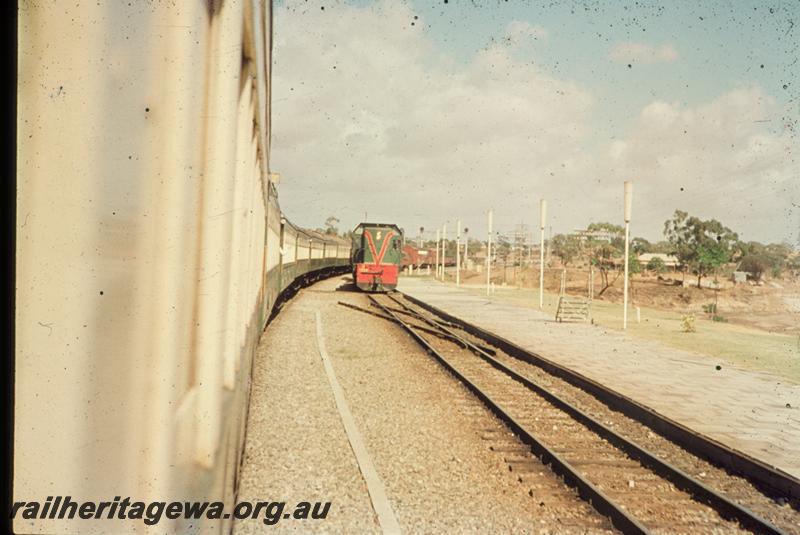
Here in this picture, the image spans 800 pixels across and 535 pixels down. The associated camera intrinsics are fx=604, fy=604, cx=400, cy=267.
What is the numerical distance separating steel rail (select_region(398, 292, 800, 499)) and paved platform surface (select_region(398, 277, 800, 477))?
199 mm

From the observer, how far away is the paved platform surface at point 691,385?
6031 millimetres

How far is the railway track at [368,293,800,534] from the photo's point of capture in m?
4.24

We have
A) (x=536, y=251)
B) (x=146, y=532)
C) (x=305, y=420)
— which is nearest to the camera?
(x=146, y=532)

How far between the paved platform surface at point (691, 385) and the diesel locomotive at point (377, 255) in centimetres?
1090

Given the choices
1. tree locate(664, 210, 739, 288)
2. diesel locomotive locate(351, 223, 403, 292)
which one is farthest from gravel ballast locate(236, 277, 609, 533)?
tree locate(664, 210, 739, 288)

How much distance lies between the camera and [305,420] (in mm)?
6484

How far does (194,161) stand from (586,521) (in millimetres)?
3975

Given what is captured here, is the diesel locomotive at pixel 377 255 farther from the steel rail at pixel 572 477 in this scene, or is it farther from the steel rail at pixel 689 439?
the steel rail at pixel 572 477

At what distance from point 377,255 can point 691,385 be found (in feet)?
59.7

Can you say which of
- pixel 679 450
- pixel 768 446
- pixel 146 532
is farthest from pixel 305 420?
pixel 146 532

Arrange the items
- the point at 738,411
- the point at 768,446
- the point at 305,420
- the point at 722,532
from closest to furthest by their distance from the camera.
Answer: the point at 722,532, the point at 768,446, the point at 305,420, the point at 738,411

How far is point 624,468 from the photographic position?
535cm

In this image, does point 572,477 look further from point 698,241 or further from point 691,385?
point 698,241

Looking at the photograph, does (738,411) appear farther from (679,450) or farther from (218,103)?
(218,103)
